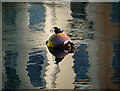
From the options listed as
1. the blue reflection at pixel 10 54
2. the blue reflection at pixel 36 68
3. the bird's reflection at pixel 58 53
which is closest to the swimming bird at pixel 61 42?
the bird's reflection at pixel 58 53

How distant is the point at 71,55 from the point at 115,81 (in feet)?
11.4

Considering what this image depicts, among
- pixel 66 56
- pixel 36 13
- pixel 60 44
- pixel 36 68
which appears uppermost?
pixel 36 13

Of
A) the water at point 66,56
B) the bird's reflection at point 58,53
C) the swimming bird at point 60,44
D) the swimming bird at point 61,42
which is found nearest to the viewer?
the water at point 66,56

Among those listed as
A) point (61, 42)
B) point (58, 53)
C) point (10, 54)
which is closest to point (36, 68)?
point (10, 54)

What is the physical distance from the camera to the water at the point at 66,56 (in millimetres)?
8805

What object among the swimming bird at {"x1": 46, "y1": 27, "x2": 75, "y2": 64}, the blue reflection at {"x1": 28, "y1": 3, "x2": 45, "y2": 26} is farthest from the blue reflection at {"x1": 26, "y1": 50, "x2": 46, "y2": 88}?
the blue reflection at {"x1": 28, "y1": 3, "x2": 45, "y2": 26}

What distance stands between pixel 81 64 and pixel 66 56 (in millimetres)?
1339

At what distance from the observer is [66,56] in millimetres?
11961

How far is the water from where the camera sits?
880 centimetres

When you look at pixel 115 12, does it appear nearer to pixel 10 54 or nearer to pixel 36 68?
pixel 10 54

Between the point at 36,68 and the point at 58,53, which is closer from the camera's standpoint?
the point at 36,68

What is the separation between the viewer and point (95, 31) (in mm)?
18062

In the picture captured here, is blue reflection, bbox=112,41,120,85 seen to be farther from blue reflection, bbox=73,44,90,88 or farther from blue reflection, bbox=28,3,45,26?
blue reflection, bbox=28,3,45,26

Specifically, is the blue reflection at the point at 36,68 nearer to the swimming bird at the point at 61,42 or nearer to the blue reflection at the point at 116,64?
the swimming bird at the point at 61,42
